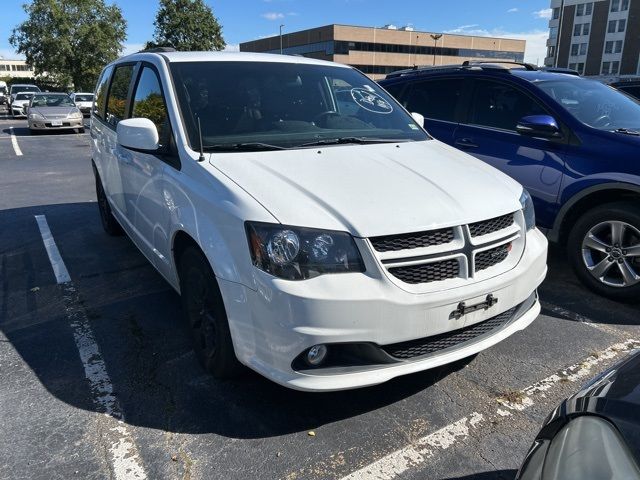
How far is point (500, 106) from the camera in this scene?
500 centimetres

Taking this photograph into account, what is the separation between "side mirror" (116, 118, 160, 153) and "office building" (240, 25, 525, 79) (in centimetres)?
7439

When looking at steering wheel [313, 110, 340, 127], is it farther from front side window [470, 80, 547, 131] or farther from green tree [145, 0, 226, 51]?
green tree [145, 0, 226, 51]

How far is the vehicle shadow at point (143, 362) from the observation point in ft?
8.77

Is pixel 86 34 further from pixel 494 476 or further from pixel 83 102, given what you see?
pixel 494 476

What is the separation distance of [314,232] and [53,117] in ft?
62.4

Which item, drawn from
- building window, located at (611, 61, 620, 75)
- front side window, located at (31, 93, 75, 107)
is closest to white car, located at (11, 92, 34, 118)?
front side window, located at (31, 93, 75, 107)

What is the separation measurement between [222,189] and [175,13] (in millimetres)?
52562

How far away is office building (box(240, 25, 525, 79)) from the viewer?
77.1m

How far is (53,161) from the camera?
12289 millimetres

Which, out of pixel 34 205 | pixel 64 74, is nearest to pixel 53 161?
pixel 34 205

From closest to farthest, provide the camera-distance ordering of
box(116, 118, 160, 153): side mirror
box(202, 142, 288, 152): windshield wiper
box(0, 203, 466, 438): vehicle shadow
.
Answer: box(0, 203, 466, 438): vehicle shadow < box(202, 142, 288, 152): windshield wiper < box(116, 118, 160, 153): side mirror

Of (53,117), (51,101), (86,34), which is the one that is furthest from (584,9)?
(53,117)

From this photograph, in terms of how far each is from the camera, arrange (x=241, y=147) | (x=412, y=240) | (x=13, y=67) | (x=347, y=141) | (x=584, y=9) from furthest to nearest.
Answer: (x=13, y=67) < (x=584, y=9) < (x=347, y=141) < (x=241, y=147) < (x=412, y=240)

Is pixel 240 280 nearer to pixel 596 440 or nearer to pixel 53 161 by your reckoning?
pixel 596 440
